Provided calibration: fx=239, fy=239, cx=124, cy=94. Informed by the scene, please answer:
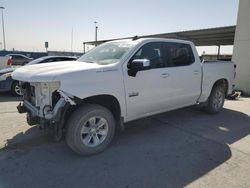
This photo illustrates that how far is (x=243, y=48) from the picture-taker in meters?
12.4

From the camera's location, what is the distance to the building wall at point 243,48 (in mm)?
12195

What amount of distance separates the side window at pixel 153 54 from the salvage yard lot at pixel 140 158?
1474 mm

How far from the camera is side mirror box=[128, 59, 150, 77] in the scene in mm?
4011

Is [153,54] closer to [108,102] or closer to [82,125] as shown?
[108,102]

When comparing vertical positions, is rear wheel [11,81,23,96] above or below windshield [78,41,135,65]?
below

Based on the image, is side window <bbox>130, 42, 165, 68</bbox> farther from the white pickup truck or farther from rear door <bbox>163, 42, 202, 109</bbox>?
rear door <bbox>163, 42, 202, 109</bbox>

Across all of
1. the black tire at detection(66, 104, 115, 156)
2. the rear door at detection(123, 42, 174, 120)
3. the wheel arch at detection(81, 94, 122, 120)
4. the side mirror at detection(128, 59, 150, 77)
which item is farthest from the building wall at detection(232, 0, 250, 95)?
the black tire at detection(66, 104, 115, 156)

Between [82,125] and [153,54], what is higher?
[153,54]

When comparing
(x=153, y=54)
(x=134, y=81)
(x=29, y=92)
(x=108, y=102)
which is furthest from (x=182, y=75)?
(x=29, y=92)

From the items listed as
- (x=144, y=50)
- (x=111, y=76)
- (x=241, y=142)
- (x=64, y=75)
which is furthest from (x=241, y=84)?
(x=64, y=75)

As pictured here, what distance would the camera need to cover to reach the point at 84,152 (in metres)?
3.89

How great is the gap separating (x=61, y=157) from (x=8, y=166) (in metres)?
0.78

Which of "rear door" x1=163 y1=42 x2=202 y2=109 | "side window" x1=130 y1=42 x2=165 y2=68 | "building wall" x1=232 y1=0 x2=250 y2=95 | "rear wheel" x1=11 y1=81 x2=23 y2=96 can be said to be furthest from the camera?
"building wall" x1=232 y1=0 x2=250 y2=95

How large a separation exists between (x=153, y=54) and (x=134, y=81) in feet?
2.81
